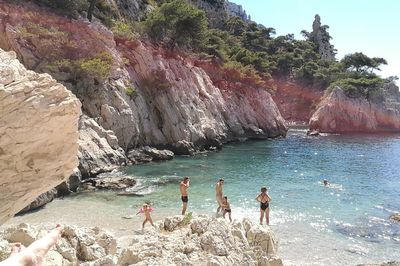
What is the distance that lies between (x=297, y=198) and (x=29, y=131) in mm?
20121

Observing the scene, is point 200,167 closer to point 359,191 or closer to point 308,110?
point 359,191

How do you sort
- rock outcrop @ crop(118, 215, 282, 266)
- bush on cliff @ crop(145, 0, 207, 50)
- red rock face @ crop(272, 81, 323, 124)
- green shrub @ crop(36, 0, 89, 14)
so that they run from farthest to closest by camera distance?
red rock face @ crop(272, 81, 323, 124), bush on cliff @ crop(145, 0, 207, 50), green shrub @ crop(36, 0, 89, 14), rock outcrop @ crop(118, 215, 282, 266)

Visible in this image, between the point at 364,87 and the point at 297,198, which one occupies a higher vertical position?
the point at 364,87

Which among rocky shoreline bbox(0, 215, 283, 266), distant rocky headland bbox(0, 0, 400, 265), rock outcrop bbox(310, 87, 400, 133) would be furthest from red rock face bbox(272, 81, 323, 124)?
rocky shoreline bbox(0, 215, 283, 266)

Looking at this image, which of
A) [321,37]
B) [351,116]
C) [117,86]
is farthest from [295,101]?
[117,86]

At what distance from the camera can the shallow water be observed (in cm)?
1738

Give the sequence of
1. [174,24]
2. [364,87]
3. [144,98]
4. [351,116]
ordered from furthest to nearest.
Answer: [364,87] → [351,116] → [174,24] → [144,98]

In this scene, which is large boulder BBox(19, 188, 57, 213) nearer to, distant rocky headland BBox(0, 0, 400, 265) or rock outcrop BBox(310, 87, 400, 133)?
distant rocky headland BBox(0, 0, 400, 265)

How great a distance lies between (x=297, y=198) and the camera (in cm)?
2528

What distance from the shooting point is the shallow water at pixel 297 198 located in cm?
1738

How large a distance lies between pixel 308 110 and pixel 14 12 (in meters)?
71.1

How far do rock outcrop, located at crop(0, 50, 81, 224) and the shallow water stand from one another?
9696mm

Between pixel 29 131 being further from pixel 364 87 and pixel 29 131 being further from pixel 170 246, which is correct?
pixel 364 87

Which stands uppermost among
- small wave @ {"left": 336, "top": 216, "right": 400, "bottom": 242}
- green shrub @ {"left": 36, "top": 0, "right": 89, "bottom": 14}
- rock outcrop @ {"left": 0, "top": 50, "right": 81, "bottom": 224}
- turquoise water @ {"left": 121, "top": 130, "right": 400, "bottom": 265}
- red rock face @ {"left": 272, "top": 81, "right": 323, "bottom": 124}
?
green shrub @ {"left": 36, "top": 0, "right": 89, "bottom": 14}
